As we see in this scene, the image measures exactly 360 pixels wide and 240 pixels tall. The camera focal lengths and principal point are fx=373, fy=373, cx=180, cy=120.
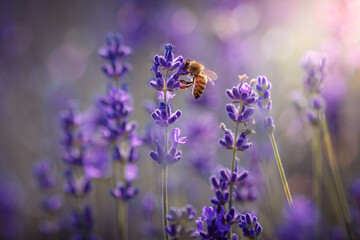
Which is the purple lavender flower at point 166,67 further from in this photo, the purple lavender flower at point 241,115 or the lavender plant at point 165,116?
the purple lavender flower at point 241,115

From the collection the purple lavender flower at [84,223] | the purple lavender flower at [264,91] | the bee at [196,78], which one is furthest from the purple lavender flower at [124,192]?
the purple lavender flower at [264,91]

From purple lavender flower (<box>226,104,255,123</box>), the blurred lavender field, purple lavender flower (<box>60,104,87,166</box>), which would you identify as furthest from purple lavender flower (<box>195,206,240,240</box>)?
purple lavender flower (<box>60,104,87,166</box>)

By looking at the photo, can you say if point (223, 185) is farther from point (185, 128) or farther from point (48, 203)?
point (185, 128)

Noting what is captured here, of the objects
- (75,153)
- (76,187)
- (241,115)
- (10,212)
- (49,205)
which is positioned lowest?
(10,212)


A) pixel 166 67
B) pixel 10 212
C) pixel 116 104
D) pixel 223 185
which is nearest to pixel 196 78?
pixel 116 104

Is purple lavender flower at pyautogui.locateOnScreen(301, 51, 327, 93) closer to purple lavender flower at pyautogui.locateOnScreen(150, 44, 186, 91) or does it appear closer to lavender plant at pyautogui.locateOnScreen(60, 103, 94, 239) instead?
purple lavender flower at pyautogui.locateOnScreen(150, 44, 186, 91)

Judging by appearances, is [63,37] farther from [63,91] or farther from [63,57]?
[63,91]
